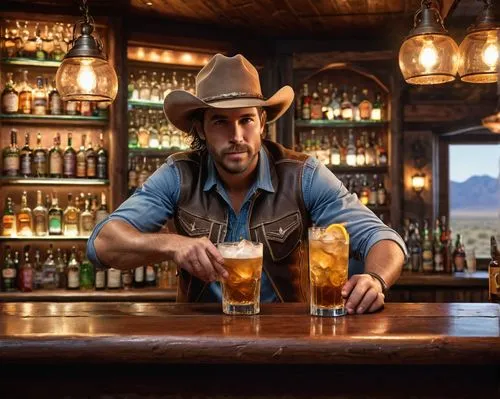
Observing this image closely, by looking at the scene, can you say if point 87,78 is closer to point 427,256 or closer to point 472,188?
point 427,256

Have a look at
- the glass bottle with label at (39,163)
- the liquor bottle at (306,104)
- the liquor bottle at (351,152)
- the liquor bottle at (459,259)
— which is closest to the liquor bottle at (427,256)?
the liquor bottle at (459,259)

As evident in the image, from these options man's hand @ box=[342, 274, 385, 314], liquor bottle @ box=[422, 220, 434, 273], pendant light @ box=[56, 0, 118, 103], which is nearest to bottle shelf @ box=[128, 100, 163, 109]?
pendant light @ box=[56, 0, 118, 103]

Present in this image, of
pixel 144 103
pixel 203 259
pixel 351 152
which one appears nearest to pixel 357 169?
pixel 351 152

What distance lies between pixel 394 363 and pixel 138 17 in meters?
4.25

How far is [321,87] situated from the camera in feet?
19.8

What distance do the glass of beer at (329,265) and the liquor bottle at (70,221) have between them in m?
3.57

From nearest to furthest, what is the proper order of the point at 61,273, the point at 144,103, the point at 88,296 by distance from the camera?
the point at 88,296, the point at 61,273, the point at 144,103

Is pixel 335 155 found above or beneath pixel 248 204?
above

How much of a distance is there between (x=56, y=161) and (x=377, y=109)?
251 centimetres

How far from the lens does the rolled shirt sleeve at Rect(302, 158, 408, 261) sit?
7.54 ft

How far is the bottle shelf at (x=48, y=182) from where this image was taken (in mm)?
5015

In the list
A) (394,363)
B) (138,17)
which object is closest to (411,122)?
(138,17)

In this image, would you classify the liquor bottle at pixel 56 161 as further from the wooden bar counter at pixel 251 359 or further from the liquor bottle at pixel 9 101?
the wooden bar counter at pixel 251 359

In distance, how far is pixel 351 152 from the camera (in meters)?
5.89
